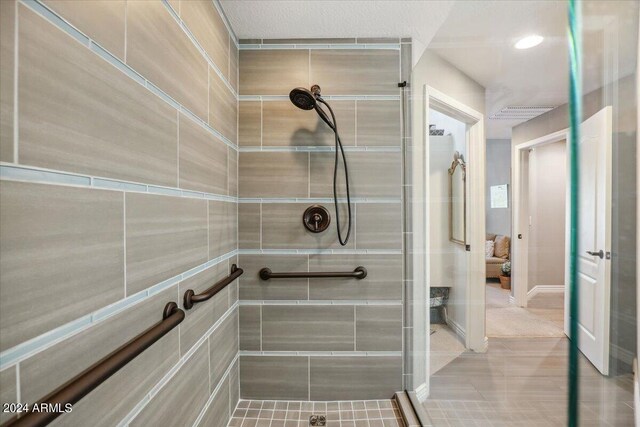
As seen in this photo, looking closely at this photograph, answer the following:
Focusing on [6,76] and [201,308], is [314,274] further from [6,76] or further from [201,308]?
[6,76]

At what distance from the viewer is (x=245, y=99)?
1.63 metres

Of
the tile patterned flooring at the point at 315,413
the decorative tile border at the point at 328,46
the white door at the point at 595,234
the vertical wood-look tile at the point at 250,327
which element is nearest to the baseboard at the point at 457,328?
the tile patterned flooring at the point at 315,413

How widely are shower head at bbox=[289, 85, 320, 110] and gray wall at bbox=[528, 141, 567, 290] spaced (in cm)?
95

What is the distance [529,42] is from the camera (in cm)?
80

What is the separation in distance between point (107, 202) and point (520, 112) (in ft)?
3.59

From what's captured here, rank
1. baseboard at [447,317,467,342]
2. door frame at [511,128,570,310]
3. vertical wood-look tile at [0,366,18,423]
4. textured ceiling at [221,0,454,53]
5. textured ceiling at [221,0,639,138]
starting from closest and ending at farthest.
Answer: vertical wood-look tile at [0,366,18,423]
textured ceiling at [221,0,639,138]
door frame at [511,128,570,310]
baseboard at [447,317,467,342]
textured ceiling at [221,0,454,53]

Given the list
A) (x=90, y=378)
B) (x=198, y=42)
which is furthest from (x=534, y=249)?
(x=198, y=42)

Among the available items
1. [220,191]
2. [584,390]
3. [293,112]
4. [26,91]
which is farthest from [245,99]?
[584,390]

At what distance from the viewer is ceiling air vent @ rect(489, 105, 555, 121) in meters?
0.76

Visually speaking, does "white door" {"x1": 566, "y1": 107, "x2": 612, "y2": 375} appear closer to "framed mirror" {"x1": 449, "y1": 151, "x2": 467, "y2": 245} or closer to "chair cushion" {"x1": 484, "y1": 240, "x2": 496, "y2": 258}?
"chair cushion" {"x1": 484, "y1": 240, "x2": 496, "y2": 258}

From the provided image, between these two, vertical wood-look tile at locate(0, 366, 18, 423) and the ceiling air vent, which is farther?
the ceiling air vent

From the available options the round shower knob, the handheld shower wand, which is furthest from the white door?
the round shower knob

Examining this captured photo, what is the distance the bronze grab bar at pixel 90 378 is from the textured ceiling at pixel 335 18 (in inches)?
54.3

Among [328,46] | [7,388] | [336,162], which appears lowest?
[7,388]
